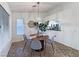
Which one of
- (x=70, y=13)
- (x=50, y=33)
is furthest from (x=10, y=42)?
(x=70, y=13)

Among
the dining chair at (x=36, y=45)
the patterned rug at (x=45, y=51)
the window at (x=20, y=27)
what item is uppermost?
the window at (x=20, y=27)

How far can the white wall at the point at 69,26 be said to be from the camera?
405cm

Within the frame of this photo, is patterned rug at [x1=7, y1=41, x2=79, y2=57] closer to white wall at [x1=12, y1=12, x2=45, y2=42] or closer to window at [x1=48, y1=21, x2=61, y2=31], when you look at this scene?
white wall at [x1=12, y1=12, x2=45, y2=42]

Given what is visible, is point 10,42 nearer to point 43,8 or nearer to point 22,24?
point 22,24

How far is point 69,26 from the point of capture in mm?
4191

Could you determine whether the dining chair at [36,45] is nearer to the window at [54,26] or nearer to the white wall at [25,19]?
the white wall at [25,19]

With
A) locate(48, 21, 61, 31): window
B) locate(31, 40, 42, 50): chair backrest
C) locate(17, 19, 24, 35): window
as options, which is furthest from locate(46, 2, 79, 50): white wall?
locate(17, 19, 24, 35): window

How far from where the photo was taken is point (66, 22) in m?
4.17

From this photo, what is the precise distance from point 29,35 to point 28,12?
28.8 inches

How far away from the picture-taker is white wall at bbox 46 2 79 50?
4.05 m

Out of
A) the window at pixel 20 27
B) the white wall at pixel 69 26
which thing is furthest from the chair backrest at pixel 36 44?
the white wall at pixel 69 26

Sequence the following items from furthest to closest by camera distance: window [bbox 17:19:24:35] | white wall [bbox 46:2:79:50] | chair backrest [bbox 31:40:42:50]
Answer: white wall [bbox 46:2:79:50] → window [bbox 17:19:24:35] → chair backrest [bbox 31:40:42:50]

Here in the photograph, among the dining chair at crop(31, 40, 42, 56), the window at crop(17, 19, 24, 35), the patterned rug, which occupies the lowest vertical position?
the patterned rug

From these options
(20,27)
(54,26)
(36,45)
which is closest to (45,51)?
(36,45)
